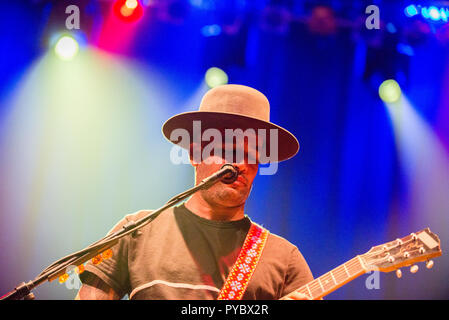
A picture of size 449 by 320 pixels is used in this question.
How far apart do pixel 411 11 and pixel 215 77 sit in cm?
170

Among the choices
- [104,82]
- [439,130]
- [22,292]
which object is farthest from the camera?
[104,82]

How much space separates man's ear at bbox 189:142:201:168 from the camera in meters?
3.16

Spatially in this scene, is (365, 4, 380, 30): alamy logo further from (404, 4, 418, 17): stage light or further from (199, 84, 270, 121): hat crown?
(199, 84, 270, 121): hat crown

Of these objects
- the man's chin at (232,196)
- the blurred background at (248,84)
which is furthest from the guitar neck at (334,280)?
the blurred background at (248,84)

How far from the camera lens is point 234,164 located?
3014 millimetres

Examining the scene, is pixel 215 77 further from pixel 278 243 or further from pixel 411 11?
pixel 411 11

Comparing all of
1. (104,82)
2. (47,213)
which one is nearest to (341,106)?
(104,82)

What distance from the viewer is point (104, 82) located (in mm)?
3957

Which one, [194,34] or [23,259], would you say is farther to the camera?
[194,34]

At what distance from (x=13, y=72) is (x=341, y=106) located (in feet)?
8.91

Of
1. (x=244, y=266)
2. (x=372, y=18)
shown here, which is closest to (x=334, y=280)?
(x=244, y=266)

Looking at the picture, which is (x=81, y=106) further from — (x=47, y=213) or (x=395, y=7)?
(x=395, y=7)

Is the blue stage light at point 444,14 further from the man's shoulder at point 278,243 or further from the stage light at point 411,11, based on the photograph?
the man's shoulder at point 278,243

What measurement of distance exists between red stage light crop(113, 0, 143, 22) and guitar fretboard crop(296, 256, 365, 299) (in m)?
2.73
